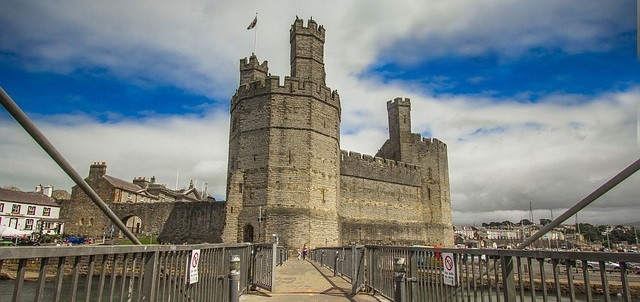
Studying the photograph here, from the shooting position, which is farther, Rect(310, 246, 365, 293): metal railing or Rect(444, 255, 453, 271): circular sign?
Rect(310, 246, 365, 293): metal railing

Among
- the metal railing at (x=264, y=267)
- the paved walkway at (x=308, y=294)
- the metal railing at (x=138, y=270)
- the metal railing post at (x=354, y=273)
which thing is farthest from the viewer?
the metal railing at (x=264, y=267)

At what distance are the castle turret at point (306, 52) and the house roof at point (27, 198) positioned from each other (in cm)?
3269

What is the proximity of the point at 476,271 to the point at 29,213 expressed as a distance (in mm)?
48169

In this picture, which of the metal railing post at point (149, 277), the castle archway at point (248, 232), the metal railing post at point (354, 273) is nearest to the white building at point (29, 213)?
the castle archway at point (248, 232)

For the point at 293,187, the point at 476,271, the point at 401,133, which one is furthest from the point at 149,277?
the point at 401,133

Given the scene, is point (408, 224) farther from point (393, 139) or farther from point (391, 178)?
point (393, 139)

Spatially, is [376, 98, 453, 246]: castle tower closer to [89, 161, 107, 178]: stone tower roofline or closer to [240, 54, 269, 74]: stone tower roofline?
[240, 54, 269, 74]: stone tower roofline

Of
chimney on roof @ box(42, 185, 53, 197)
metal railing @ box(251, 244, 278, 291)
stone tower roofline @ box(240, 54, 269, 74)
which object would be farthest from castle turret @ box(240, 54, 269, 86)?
chimney on roof @ box(42, 185, 53, 197)

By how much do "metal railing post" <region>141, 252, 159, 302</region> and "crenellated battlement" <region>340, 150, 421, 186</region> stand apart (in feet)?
96.4

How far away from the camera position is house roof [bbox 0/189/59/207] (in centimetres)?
3941

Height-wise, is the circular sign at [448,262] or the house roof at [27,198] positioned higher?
the house roof at [27,198]

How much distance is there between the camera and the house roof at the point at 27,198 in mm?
39409

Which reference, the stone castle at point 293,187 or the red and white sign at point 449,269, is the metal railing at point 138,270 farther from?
the stone castle at point 293,187

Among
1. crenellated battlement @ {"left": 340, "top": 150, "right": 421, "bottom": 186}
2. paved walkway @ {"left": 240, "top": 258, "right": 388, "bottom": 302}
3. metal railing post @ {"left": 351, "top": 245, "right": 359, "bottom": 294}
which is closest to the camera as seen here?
paved walkway @ {"left": 240, "top": 258, "right": 388, "bottom": 302}
